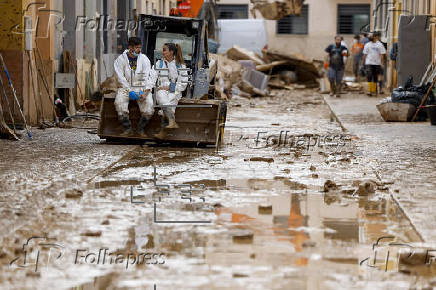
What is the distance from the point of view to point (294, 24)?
1987 inches

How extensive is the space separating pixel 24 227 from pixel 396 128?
11287 millimetres

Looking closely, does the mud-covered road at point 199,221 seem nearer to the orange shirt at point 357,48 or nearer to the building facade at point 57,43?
the building facade at point 57,43

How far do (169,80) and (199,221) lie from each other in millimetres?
7030

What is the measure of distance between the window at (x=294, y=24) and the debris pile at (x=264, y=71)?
10.2 metres

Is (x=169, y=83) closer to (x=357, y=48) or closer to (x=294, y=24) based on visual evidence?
(x=357, y=48)

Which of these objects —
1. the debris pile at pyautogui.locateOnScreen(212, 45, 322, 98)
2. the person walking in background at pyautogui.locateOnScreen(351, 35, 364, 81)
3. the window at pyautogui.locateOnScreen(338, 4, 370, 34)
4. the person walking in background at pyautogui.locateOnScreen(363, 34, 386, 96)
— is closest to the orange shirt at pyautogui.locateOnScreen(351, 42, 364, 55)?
the person walking in background at pyautogui.locateOnScreen(351, 35, 364, 81)

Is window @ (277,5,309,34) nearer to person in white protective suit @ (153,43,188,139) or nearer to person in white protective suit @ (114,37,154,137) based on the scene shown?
person in white protective suit @ (153,43,188,139)

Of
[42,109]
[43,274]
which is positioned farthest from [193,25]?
[43,274]

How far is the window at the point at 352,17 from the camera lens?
50.0 m

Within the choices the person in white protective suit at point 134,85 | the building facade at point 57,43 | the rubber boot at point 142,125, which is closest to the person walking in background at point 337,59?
the building facade at point 57,43

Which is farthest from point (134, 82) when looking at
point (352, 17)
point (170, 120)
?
point (352, 17)

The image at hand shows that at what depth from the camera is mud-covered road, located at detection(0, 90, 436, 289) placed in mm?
5609

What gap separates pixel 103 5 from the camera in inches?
1029

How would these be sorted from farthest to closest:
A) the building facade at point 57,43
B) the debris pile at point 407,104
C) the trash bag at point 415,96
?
the trash bag at point 415,96, the debris pile at point 407,104, the building facade at point 57,43
